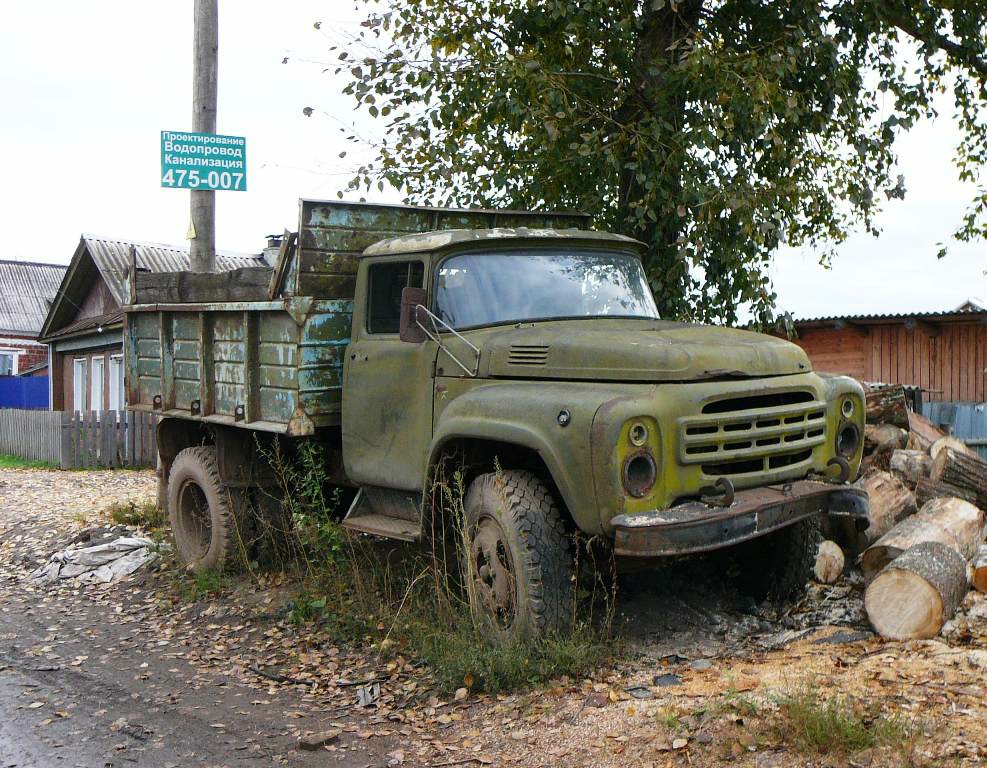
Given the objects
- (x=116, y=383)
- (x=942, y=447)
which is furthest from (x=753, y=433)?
(x=116, y=383)

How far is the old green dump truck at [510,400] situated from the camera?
5.11 metres

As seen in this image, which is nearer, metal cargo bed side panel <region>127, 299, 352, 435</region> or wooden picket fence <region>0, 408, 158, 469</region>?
metal cargo bed side panel <region>127, 299, 352, 435</region>

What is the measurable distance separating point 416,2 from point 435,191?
6.10ft

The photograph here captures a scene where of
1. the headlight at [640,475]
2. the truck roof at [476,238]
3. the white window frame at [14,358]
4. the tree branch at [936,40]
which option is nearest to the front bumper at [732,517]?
the headlight at [640,475]

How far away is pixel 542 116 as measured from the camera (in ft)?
29.6

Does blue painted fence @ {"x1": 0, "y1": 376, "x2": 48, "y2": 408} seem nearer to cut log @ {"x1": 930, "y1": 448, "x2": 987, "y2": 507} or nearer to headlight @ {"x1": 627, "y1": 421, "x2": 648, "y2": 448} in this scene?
cut log @ {"x1": 930, "y1": 448, "x2": 987, "y2": 507}

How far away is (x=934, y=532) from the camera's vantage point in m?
6.73

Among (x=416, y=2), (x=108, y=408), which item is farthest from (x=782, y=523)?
(x=108, y=408)

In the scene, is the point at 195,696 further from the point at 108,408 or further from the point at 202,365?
the point at 108,408

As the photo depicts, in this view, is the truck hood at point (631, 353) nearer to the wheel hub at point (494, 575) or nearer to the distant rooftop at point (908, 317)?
the wheel hub at point (494, 575)

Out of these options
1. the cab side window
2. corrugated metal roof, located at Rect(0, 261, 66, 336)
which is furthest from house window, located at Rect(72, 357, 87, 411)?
the cab side window

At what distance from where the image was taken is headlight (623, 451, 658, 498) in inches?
197

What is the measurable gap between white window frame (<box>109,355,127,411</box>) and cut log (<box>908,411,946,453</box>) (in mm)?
18094

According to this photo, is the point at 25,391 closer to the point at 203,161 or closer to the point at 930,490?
the point at 203,161
